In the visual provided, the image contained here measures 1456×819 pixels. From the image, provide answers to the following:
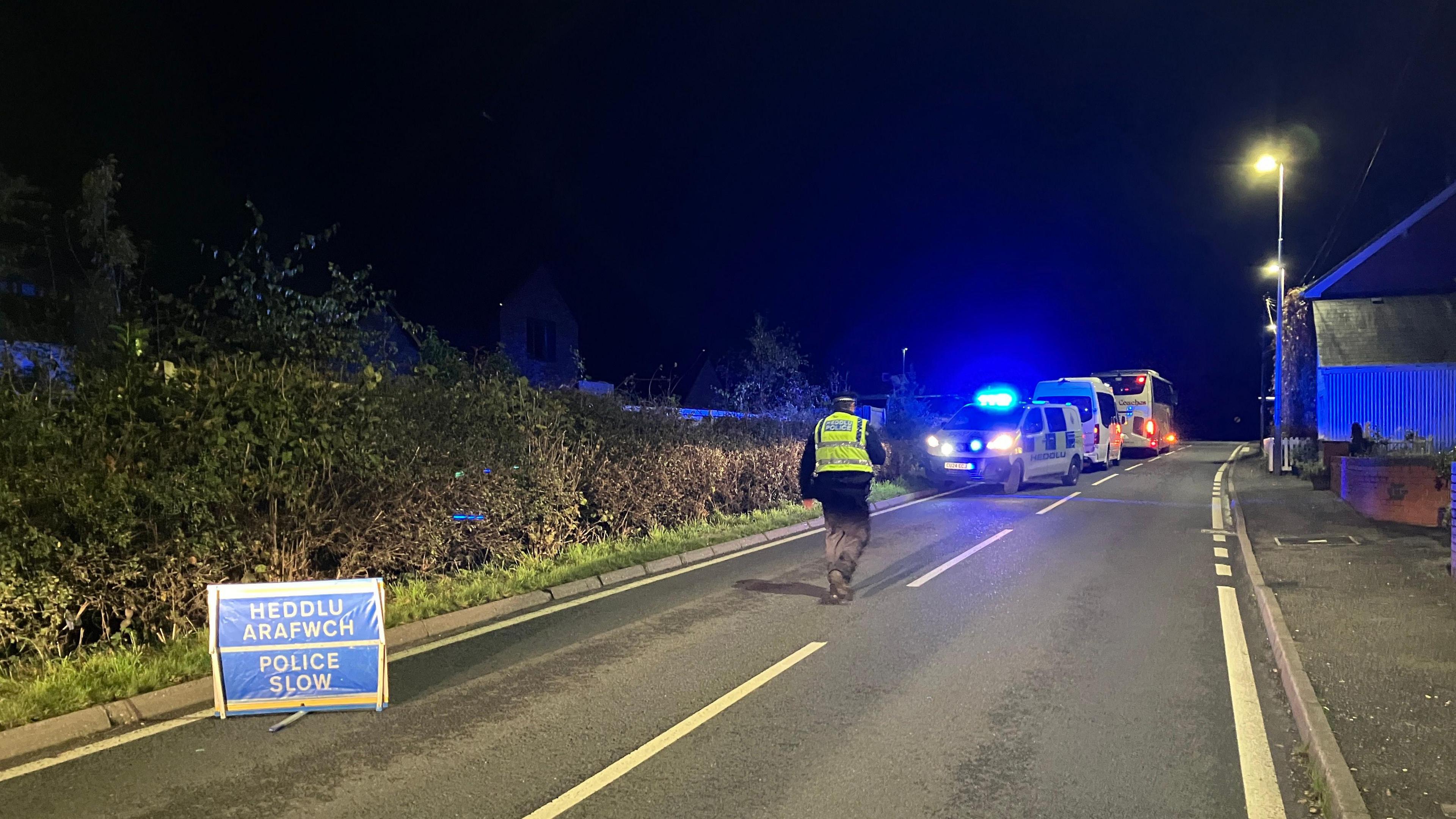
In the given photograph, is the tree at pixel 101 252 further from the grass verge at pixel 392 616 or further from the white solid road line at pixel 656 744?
the white solid road line at pixel 656 744

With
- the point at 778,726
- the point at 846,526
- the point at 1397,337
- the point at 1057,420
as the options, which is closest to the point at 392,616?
the point at 778,726

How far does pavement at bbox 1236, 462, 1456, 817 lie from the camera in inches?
166

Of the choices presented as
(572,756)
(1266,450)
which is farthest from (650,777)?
(1266,450)

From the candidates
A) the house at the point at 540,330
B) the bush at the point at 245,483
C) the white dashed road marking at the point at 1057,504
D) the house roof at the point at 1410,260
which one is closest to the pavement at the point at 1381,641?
the white dashed road marking at the point at 1057,504

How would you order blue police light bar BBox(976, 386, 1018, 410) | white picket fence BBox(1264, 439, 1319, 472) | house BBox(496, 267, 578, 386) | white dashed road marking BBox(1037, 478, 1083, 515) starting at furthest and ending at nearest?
house BBox(496, 267, 578, 386) < white picket fence BBox(1264, 439, 1319, 472) < blue police light bar BBox(976, 386, 1018, 410) < white dashed road marking BBox(1037, 478, 1083, 515)

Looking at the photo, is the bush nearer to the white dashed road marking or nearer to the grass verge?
the grass verge

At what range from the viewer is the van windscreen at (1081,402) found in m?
26.1

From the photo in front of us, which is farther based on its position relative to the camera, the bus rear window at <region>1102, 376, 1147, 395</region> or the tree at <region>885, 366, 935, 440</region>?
the bus rear window at <region>1102, 376, 1147, 395</region>

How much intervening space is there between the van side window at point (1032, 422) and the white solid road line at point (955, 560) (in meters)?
6.40

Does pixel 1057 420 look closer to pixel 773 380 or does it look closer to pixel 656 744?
pixel 773 380

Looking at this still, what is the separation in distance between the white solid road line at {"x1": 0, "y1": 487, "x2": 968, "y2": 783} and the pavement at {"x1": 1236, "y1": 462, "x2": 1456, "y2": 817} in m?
5.90

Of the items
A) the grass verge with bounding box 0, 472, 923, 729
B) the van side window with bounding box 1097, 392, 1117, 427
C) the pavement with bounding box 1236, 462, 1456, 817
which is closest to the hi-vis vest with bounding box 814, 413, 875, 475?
the grass verge with bounding box 0, 472, 923, 729

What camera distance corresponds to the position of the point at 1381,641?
21.1 feet

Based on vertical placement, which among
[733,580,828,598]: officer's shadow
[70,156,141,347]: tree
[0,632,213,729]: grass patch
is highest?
[70,156,141,347]: tree
